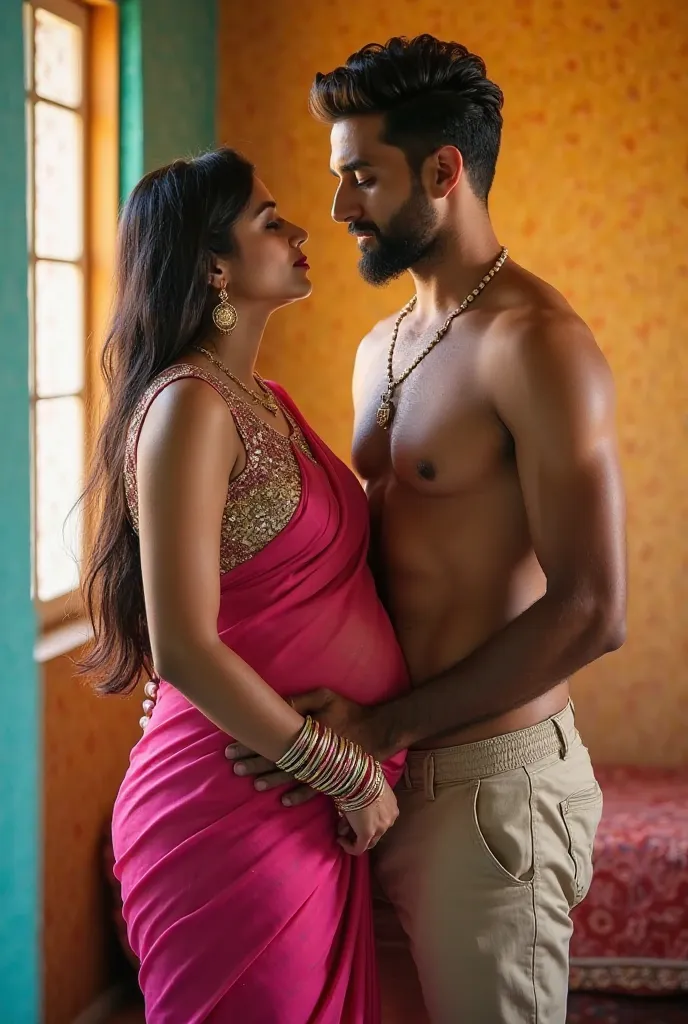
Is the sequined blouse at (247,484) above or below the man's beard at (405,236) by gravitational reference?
below

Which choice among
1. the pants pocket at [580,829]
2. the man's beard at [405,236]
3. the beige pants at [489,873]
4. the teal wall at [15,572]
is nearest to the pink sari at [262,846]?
the beige pants at [489,873]

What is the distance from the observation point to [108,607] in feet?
6.14

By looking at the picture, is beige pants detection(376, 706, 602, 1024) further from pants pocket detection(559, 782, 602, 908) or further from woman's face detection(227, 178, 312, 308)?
woman's face detection(227, 178, 312, 308)

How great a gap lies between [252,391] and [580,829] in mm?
849

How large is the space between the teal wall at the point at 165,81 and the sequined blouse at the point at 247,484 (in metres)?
1.62

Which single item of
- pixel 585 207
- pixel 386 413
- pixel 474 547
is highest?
pixel 585 207

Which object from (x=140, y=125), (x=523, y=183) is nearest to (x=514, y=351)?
(x=140, y=125)

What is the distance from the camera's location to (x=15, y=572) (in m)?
2.46

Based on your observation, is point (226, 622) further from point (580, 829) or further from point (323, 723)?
point (580, 829)

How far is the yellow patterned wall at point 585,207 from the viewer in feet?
12.1

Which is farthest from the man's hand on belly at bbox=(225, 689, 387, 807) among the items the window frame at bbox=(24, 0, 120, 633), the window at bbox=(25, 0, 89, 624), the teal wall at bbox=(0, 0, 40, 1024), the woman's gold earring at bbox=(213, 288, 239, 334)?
the window frame at bbox=(24, 0, 120, 633)

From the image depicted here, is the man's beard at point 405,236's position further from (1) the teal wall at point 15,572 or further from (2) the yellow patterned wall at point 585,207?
(2) the yellow patterned wall at point 585,207

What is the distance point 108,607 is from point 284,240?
1.92 ft

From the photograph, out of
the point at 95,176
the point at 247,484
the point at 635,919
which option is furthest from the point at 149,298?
the point at 635,919
